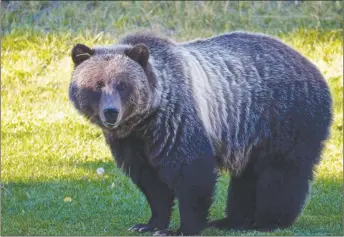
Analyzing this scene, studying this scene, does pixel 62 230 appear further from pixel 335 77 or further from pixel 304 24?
pixel 304 24

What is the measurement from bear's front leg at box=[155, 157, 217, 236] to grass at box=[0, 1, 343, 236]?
1.35ft

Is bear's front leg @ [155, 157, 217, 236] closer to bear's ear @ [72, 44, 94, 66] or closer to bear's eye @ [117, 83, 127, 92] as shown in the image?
bear's eye @ [117, 83, 127, 92]

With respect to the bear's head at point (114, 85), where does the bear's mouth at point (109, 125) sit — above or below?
below

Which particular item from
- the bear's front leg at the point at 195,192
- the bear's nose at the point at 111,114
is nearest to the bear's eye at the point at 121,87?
the bear's nose at the point at 111,114

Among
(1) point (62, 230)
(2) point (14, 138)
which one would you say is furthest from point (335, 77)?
(1) point (62, 230)

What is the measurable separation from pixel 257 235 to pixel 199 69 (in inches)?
68.5

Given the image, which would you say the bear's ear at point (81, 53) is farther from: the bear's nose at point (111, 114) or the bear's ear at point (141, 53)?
the bear's nose at point (111, 114)

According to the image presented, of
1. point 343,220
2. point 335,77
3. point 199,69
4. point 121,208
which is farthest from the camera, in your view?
point 335,77

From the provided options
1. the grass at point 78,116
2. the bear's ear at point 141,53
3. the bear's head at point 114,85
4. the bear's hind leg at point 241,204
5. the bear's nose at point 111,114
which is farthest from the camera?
the grass at point 78,116

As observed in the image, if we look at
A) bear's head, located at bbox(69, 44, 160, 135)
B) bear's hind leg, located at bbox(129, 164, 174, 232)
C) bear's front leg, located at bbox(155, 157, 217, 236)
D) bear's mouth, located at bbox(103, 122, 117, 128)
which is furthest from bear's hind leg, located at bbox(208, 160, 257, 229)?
bear's mouth, located at bbox(103, 122, 117, 128)

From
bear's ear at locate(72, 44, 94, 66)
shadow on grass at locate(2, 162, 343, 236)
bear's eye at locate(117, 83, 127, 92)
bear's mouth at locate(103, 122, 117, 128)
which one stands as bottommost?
shadow on grass at locate(2, 162, 343, 236)

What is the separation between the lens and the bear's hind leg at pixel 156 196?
8.19 meters

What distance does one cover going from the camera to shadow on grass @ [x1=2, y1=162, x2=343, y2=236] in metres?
8.77

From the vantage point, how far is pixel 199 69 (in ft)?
27.7
